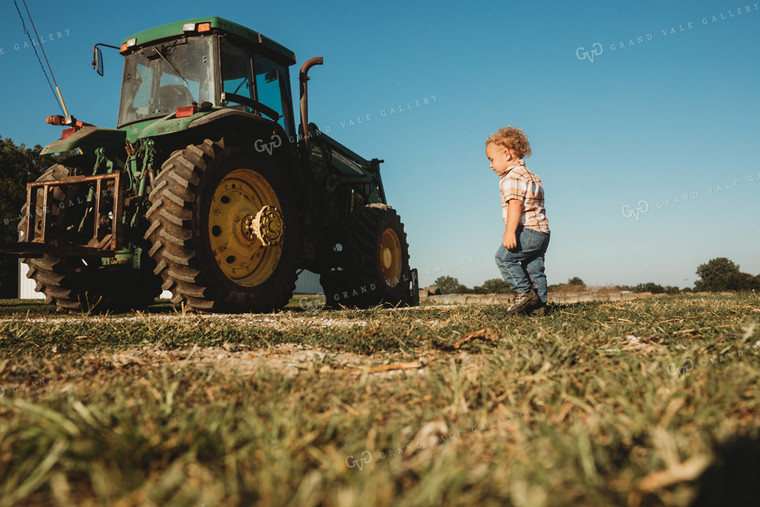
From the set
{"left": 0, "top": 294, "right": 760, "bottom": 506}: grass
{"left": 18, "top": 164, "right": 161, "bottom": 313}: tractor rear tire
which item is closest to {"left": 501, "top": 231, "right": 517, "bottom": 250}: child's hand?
{"left": 0, "top": 294, "right": 760, "bottom": 506}: grass

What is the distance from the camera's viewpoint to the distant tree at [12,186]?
57.2 ft

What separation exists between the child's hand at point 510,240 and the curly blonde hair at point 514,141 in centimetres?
78

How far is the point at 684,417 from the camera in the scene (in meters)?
0.96

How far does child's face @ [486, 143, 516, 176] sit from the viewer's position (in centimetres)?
412

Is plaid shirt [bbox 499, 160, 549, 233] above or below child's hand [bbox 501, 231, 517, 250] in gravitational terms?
above

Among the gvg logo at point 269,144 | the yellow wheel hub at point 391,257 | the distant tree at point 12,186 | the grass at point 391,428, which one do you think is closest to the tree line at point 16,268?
the distant tree at point 12,186

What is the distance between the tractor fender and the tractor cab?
1.43 ft

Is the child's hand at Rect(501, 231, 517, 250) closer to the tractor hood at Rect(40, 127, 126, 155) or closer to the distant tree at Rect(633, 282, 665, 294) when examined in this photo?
the tractor hood at Rect(40, 127, 126, 155)

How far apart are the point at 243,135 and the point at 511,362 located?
3988mm

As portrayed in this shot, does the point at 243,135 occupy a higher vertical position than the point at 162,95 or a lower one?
lower

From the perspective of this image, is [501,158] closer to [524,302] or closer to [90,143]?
[524,302]

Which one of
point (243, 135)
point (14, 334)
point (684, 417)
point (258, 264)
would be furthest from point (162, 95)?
point (684, 417)

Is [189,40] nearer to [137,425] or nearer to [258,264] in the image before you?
[258,264]

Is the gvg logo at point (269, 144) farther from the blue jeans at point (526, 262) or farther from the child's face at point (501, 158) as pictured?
the blue jeans at point (526, 262)
